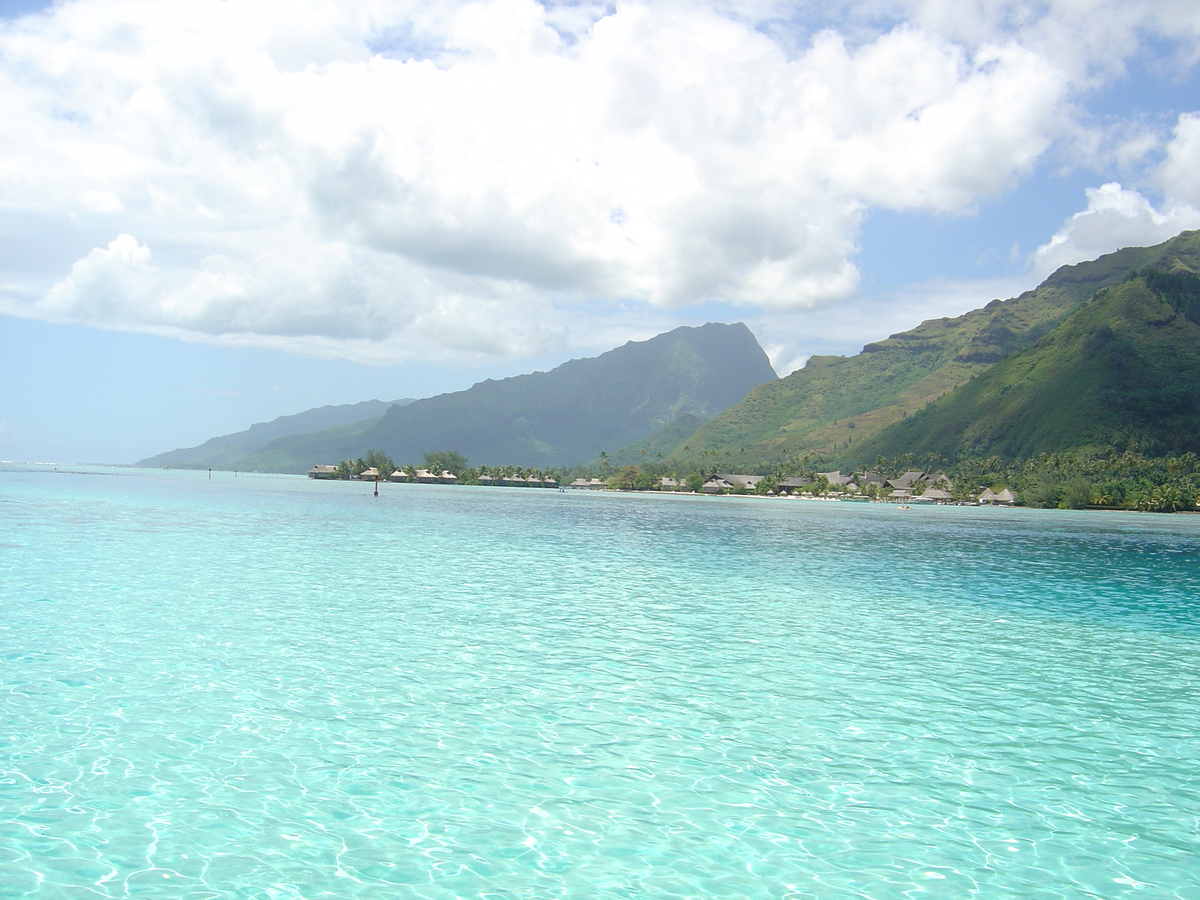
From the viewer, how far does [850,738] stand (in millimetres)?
10852

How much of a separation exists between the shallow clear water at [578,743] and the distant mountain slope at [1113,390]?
15351cm

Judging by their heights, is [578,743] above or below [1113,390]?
below

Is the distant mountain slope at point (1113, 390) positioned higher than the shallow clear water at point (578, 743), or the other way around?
the distant mountain slope at point (1113, 390)

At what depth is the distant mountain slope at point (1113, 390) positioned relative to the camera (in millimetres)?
151000

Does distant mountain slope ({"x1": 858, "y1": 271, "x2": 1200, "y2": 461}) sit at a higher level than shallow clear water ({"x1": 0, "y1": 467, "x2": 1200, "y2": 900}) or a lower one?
higher

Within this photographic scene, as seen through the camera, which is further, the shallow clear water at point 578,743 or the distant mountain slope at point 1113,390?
the distant mountain slope at point 1113,390

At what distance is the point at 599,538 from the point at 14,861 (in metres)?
39.2

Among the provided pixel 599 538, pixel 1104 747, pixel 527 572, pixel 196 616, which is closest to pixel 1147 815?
pixel 1104 747

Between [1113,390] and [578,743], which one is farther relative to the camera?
[1113,390]

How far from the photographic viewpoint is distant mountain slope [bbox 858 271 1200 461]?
151 meters

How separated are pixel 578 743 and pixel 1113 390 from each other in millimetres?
188061

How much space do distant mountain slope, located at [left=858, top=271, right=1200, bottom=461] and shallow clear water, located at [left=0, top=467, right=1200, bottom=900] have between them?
6044 inches

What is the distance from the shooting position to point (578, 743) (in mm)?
10336

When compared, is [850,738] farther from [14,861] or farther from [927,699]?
[14,861]
